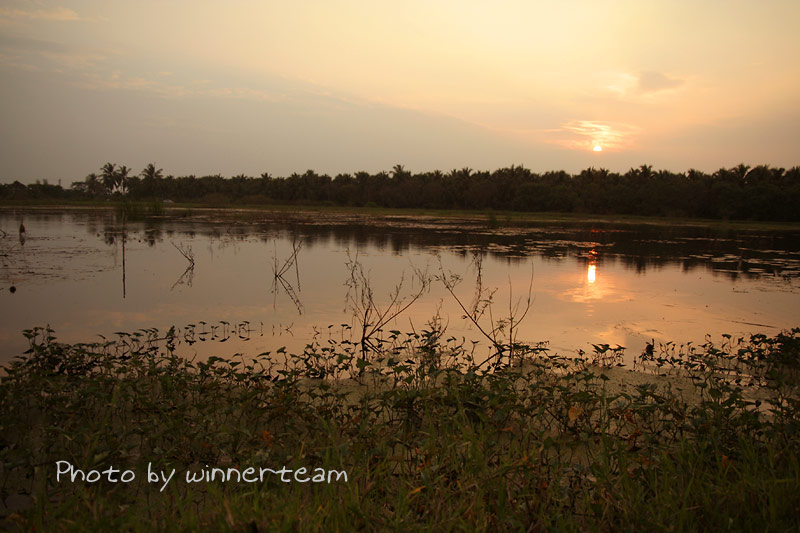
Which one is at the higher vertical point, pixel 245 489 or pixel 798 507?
pixel 798 507

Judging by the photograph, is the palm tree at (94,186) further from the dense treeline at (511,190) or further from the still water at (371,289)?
the still water at (371,289)

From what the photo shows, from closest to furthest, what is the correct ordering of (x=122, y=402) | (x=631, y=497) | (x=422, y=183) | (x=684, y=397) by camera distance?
(x=631, y=497) < (x=122, y=402) < (x=684, y=397) < (x=422, y=183)

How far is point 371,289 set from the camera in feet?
30.6

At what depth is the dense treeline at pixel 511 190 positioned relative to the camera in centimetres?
4512

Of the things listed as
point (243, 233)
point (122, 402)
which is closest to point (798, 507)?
point (122, 402)

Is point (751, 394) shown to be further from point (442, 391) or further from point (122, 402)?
point (122, 402)

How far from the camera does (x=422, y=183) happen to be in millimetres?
63594

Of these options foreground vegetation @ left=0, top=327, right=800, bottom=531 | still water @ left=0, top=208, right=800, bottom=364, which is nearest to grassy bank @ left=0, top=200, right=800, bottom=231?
still water @ left=0, top=208, right=800, bottom=364

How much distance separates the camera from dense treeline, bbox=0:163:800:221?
45.1 metres

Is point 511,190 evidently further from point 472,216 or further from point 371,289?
point 371,289

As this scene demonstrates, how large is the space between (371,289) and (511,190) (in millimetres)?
49886

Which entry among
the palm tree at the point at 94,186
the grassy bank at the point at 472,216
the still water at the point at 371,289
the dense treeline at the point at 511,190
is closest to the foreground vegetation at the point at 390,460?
the still water at the point at 371,289

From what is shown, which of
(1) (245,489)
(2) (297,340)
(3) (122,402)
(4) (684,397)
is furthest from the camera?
(2) (297,340)

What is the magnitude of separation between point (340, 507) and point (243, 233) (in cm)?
1933
